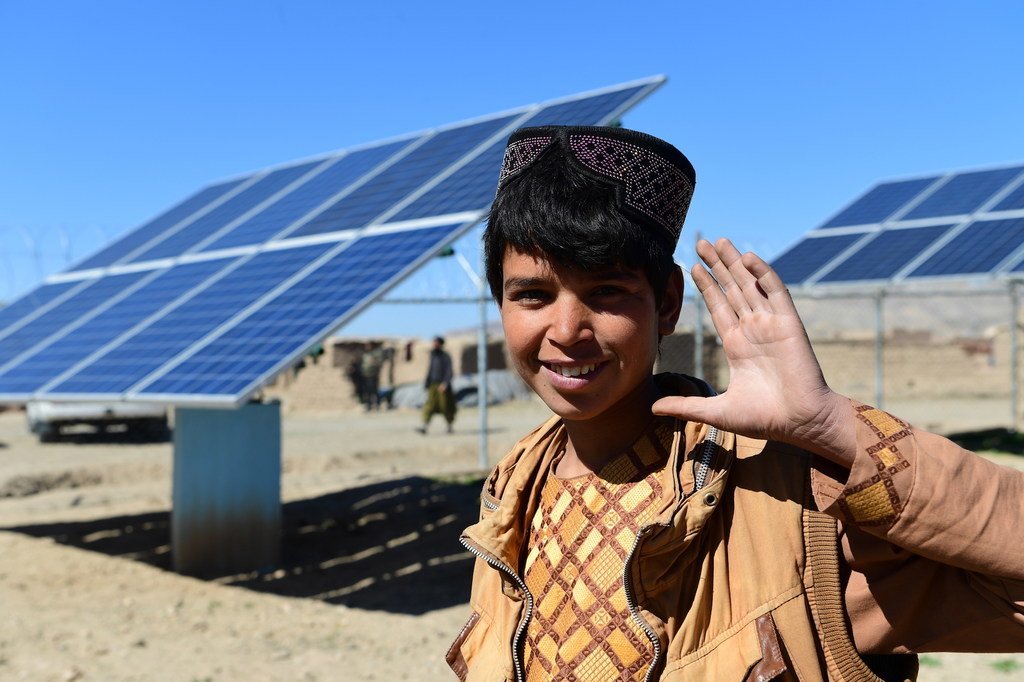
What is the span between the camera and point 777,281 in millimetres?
1280

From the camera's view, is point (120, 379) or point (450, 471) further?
point (450, 471)

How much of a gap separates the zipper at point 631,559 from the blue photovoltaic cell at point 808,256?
12.9 m

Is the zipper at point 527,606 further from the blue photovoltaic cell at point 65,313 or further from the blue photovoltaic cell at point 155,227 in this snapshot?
the blue photovoltaic cell at point 155,227

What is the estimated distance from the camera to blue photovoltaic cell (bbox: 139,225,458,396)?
5.83 metres

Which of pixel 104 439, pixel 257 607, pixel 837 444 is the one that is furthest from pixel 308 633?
pixel 104 439

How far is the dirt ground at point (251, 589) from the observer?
5262 millimetres

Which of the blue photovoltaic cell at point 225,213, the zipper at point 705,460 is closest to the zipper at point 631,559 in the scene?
the zipper at point 705,460

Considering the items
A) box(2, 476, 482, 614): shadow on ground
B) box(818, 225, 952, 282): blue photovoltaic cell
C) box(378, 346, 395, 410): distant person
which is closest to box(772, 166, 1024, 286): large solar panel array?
box(818, 225, 952, 282): blue photovoltaic cell

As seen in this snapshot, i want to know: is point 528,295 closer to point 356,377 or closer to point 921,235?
point 921,235

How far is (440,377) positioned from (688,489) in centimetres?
1424

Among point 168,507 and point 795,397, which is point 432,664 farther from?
point 168,507

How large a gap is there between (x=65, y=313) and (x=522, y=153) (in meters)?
8.89

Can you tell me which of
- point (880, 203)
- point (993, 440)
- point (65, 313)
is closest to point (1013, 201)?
point (880, 203)

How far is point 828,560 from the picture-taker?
4.26 ft
